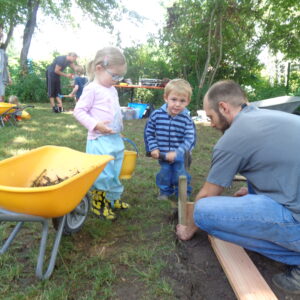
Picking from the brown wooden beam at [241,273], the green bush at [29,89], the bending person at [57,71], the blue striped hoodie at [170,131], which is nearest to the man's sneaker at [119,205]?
the blue striped hoodie at [170,131]

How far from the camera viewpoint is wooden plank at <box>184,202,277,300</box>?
153 centimetres

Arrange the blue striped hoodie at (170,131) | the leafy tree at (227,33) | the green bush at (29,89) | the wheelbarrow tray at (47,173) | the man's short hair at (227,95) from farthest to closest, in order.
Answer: the green bush at (29,89) < the leafy tree at (227,33) < the blue striped hoodie at (170,131) < the man's short hair at (227,95) < the wheelbarrow tray at (47,173)

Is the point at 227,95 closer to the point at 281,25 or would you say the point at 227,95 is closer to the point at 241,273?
the point at 241,273

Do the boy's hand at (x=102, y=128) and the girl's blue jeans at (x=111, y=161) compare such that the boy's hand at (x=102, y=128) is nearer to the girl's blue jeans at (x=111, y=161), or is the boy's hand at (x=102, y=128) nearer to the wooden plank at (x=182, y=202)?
the girl's blue jeans at (x=111, y=161)

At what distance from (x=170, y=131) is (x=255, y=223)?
1.39 metres

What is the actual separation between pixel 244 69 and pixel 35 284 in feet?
33.7

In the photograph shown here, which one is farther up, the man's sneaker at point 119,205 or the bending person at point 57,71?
the bending person at point 57,71

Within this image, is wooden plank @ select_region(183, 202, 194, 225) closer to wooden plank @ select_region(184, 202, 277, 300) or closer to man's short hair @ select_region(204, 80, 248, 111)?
wooden plank @ select_region(184, 202, 277, 300)

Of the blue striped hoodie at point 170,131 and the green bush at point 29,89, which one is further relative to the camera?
the green bush at point 29,89

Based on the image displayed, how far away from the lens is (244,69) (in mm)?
10570

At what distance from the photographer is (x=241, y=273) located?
1.69m

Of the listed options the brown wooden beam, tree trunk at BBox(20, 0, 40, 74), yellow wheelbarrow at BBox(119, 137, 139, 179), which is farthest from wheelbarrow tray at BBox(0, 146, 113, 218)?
tree trunk at BBox(20, 0, 40, 74)

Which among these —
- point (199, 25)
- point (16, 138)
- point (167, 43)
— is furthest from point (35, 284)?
point (167, 43)

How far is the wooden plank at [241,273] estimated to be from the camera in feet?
5.01
